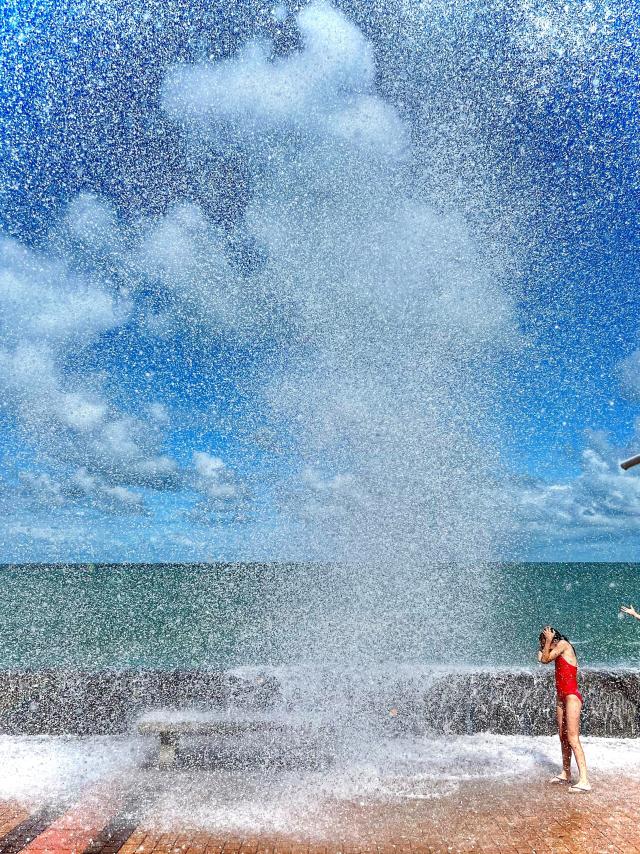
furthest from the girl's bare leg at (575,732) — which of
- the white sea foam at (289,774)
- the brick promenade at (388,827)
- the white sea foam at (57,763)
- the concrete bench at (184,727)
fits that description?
the white sea foam at (57,763)

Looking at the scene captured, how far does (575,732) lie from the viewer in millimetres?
6133

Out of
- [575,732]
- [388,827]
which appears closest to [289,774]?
[388,827]

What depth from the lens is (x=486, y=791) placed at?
6.13 metres

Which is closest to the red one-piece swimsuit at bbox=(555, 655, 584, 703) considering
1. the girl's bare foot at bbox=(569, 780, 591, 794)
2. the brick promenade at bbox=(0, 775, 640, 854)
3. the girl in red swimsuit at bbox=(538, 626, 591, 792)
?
the girl in red swimsuit at bbox=(538, 626, 591, 792)

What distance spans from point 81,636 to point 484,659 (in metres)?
32.4

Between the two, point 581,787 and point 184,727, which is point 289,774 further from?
point 581,787

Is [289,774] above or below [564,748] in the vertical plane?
below

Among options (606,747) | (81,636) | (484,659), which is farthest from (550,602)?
(606,747)

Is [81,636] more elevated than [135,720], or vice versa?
[135,720]

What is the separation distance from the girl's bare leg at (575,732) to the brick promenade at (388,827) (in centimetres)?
22

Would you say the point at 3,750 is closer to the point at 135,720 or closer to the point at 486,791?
the point at 135,720

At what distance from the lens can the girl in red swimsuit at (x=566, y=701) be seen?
6.12 metres

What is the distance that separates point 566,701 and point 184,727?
451cm

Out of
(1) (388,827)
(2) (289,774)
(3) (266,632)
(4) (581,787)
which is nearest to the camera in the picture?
(1) (388,827)
